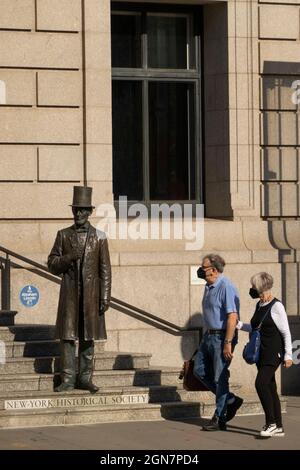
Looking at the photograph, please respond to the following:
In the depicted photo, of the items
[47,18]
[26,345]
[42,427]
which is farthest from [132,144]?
[42,427]

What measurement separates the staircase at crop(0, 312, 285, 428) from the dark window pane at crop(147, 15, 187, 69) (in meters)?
5.09

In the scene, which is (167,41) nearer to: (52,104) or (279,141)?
(279,141)

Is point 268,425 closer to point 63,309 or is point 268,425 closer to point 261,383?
point 261,383

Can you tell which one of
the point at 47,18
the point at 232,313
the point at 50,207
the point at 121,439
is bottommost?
the point at 121,439

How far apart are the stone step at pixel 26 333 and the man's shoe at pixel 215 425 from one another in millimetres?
2794

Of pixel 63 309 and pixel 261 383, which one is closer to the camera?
pixel 261 383

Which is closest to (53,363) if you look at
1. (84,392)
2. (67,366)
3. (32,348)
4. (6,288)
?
(32,348)

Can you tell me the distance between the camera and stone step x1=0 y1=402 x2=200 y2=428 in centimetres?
1435

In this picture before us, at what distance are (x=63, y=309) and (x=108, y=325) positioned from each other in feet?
9.05

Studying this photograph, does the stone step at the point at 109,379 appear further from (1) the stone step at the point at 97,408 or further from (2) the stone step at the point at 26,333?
(2) the stone step at the point at 26,333

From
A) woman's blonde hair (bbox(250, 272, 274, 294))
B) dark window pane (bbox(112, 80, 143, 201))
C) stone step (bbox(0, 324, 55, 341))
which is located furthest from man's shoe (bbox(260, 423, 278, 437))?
dark window pane (bbox(112, 80, 143, 201))

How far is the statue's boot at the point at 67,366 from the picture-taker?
15.0 m

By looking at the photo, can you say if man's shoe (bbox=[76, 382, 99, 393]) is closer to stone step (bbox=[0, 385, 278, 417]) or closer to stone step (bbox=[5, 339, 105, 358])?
stone step (bbox=[0, 385, 278, 417])

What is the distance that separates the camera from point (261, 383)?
1382cm
